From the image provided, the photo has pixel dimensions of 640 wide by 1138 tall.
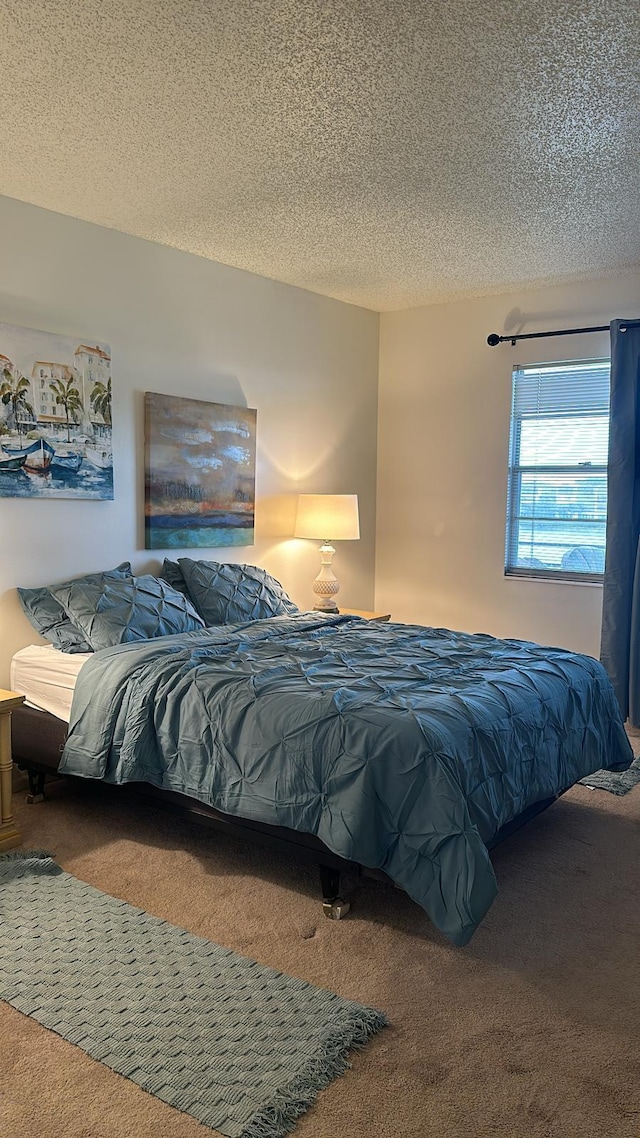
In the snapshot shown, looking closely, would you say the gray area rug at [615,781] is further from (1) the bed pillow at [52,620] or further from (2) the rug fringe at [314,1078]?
(1) the bed pillow at [52,620]

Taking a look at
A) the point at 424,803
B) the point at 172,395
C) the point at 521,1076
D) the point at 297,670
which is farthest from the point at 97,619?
the point at 521,1076

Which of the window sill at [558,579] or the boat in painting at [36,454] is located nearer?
the boat in painting at [36,454]

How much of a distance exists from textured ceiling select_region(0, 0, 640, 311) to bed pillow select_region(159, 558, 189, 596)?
1.65 meters

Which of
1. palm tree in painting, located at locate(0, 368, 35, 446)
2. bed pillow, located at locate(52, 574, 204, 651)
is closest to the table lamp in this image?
bed pillow, located at locate(52, 574, 204, 651)

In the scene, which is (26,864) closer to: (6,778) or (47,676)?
(6,778)

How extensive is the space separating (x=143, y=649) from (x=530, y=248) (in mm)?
2846

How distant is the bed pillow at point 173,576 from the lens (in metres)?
4.43

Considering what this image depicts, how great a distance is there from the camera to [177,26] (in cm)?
236

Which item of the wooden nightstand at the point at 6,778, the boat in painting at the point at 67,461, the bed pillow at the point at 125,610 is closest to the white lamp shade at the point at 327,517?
the bed pillow at the point at 125,610

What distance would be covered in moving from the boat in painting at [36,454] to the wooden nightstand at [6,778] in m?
1.13

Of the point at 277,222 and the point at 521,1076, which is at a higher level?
the point at 277,222

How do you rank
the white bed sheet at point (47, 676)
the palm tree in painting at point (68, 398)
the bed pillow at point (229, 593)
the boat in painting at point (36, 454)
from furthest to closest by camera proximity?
the bed pillow at point (229, 593) < the palm tree in painting at point (68, 398) < the boat in painting at point (36, 454) < the white bed sheet at point (47, 676)

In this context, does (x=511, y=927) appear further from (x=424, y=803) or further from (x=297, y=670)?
(x=297, y=670)

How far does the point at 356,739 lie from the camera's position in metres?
2.61
